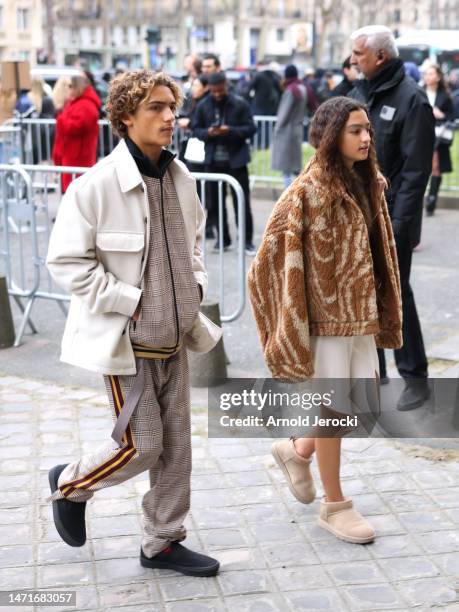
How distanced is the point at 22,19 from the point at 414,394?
77851 mm

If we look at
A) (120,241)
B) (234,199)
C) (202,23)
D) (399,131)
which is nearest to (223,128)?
(234,199)

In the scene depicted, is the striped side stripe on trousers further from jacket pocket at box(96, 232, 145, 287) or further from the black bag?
the black bag

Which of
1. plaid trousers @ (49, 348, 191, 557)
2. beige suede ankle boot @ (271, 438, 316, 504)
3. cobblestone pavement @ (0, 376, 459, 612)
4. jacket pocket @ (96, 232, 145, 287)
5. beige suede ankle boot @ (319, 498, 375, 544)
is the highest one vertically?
jacket pocket @ (96, 232, 145, 287)

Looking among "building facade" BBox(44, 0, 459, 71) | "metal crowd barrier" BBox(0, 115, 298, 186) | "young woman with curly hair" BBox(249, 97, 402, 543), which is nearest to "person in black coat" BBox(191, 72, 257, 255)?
"metal crowd barrier" BBox(0, 115, 298, 186)

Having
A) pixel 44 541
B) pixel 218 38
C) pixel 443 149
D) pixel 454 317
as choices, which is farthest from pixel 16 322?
pixel 218 38

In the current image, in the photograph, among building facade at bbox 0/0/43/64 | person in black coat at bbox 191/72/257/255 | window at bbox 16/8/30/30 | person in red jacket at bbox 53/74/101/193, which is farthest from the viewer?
window at bbox 16/8/30/30

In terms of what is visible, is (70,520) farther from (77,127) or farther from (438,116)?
(438,116)

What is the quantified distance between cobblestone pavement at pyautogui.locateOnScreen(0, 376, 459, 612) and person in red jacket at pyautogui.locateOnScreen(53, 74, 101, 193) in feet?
20.4

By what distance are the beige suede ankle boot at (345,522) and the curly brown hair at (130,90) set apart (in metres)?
1.81

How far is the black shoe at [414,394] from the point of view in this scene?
19.7ft

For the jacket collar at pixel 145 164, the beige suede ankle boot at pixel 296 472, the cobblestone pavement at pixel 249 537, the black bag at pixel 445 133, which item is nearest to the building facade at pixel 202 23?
the black bag at pixel 445 133

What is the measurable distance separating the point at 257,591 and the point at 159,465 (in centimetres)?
59

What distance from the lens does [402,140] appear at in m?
5.74

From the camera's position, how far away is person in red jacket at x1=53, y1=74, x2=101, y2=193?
1151cm
